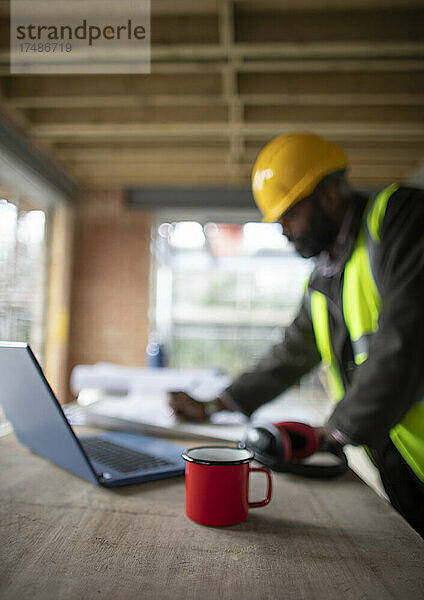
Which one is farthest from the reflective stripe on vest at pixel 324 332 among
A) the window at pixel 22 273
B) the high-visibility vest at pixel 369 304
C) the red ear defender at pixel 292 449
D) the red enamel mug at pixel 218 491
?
the window at pixel 22 273

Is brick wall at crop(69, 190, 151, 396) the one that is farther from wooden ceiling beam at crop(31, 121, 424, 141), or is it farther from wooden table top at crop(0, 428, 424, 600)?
wooden table top at crop(0, 428, 424, 600)

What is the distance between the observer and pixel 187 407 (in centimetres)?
184

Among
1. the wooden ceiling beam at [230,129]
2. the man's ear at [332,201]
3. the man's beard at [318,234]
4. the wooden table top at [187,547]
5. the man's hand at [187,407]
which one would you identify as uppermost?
the wooden ceiling beam at [230,129]

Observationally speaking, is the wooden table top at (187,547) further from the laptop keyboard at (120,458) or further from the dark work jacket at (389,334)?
the dark work jacket at (389,334)

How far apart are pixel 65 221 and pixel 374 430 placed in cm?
509

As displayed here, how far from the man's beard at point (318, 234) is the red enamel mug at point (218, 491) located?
1059mm

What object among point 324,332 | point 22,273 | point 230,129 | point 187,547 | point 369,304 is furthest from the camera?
point 22,273

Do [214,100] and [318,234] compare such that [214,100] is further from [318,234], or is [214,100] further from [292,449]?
[292,449]

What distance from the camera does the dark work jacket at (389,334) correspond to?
4.24ft

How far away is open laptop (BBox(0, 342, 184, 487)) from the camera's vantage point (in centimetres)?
102

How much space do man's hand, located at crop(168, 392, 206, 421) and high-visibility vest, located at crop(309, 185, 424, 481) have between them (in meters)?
0.60

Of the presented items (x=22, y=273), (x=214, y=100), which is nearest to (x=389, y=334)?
(x=214, y=100)

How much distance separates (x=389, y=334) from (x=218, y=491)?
68 cm

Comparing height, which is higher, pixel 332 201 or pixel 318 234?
pixel 332 201
